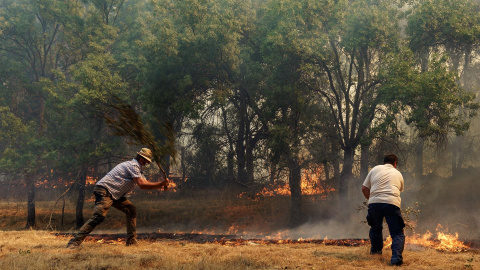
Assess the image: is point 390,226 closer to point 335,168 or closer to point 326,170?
point 326,170

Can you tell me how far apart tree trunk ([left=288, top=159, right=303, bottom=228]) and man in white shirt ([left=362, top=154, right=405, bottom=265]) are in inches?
457

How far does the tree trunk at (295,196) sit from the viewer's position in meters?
18.8

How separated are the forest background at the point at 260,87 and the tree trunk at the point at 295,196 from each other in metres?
0.06

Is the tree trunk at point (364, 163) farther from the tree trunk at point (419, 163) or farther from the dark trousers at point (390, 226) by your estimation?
the dark trousers at point (390, 226)

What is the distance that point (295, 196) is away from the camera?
19.4 m

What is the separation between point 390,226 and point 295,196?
42.9 feet

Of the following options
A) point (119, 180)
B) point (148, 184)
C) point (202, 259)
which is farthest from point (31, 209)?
point (202, 259)

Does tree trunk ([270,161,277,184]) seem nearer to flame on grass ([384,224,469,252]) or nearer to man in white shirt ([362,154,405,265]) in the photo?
flame on grass ([384,224,469,252])

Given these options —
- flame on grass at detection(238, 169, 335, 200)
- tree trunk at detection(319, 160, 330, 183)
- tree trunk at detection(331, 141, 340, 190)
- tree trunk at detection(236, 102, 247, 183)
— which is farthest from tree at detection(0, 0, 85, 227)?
tree trunk at detection(331, 141, 340, 190)

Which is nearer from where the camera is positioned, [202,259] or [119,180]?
[202,259]

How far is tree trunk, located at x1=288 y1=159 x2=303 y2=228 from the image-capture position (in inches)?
739

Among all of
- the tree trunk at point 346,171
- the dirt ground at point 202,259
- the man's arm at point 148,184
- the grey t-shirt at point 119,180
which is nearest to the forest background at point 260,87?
the tree trunk at point 346,171

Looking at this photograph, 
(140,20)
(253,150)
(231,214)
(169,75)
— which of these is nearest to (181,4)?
(169,75)

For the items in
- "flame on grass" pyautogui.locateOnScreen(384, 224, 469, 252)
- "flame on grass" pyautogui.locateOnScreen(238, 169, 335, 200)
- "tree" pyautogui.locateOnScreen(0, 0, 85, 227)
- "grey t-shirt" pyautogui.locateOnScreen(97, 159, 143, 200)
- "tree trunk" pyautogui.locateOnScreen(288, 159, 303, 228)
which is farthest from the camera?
"tree" pyautogui.locateOnScreen(0, 0, 85, 227)
